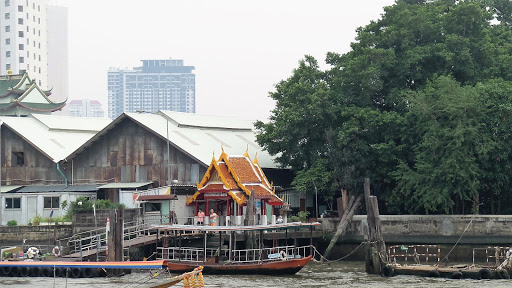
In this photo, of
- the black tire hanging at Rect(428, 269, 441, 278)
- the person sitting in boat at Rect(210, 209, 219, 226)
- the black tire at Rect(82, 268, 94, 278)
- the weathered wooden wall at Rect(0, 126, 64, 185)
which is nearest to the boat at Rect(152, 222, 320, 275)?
the person sitting in boat at Rect(210, 209, 219, 226)

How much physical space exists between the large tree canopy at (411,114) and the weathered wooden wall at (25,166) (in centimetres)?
1514

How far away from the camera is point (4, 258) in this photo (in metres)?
51.2

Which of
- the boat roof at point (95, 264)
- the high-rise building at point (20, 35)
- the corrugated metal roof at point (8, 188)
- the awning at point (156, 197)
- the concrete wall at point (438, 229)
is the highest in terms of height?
the high-rise building at point (20, 35)

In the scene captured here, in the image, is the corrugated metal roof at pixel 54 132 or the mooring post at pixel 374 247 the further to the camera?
the corrugated metal roof at pixel 54 132

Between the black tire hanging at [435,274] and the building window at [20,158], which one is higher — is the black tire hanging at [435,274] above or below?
below

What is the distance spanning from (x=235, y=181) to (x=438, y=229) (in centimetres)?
1140

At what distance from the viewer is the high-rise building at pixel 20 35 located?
159875 mm

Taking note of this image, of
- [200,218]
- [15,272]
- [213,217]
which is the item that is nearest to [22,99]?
[200,218]

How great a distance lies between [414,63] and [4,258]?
2623 cm

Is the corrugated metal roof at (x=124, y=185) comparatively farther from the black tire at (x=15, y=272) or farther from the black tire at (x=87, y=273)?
the black tire at (x=87, y=273)

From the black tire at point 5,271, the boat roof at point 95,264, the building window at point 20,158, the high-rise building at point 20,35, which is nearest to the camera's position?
the boat roof at point 95,264

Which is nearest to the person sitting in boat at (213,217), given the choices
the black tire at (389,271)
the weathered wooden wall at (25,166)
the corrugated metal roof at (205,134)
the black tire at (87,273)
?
the corrugated metal roof at (205,134)

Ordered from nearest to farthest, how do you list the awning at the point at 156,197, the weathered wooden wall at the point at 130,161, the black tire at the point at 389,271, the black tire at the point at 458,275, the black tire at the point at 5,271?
the black tire at the point at 458,275
the black tire at the point at 389,271
the black tire at the point at 5,271
the awning at the point at 156,197
the weathered wooden wall at the point at 130,161

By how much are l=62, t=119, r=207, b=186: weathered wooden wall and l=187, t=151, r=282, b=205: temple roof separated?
5925 millimetres
